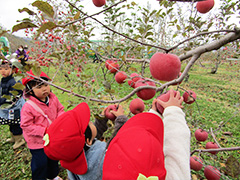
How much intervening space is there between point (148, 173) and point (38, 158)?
1.52 meters

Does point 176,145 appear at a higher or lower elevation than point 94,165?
higher

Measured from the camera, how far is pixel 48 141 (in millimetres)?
959

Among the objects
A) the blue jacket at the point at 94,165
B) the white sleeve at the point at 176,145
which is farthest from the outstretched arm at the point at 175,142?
the blue jacket at the point at 94,165

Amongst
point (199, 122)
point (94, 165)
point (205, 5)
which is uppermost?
point (205, 5)

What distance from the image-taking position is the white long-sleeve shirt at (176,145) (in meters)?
0.77

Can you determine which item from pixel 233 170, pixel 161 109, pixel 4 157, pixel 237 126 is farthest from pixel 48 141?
pixel 237 126

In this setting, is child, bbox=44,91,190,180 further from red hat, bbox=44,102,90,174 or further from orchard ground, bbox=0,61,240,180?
orchard ground, bbox=0,61,240,180

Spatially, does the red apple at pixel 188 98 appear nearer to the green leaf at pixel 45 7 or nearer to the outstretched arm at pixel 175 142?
the outstretched arm at pixel 175 142

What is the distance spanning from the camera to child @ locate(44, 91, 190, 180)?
64 cm

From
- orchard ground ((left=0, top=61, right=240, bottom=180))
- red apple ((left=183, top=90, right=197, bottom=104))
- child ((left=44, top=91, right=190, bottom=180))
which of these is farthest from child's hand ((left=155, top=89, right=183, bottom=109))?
orchard ground ((left=0, top=61, right=240, bottom=180))

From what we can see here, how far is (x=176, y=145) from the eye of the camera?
0.85m

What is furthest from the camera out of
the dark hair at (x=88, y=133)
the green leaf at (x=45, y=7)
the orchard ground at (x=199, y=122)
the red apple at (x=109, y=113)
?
the orchard ground at (x=199, y=122)

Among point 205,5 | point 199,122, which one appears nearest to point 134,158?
point 205,5

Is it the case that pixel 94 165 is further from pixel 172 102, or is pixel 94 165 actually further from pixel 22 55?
pixel 22 55
